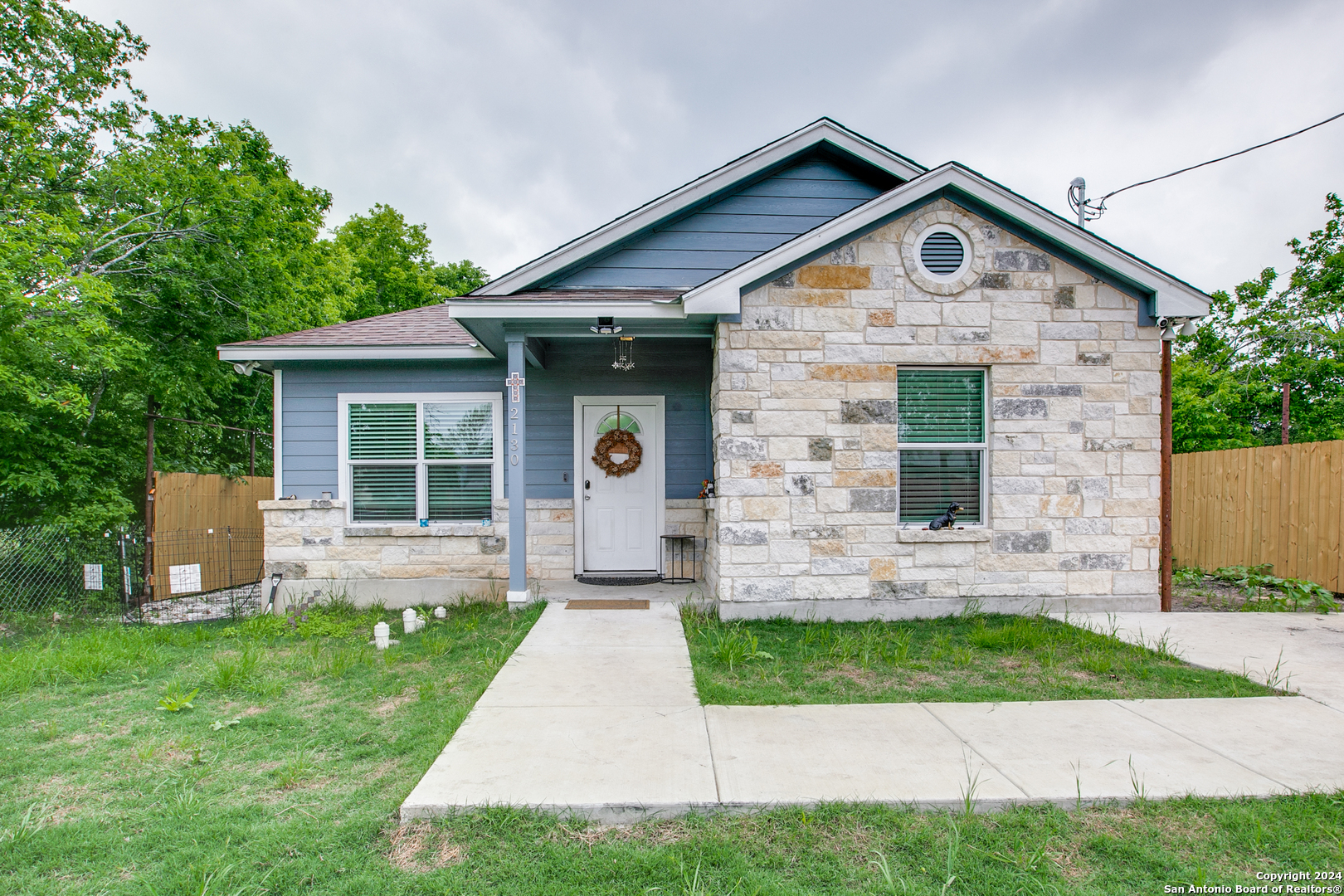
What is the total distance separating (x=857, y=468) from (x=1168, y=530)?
118 inches

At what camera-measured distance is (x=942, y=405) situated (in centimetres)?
637

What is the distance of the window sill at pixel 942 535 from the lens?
6.18 meters

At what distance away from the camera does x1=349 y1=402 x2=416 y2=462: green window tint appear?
7844 mm

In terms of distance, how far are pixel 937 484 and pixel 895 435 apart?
664mm

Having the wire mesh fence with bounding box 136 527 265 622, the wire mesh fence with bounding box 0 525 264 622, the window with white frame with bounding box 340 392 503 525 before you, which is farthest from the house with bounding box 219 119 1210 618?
the wire mesh fence with bounding box 0 525 264 622

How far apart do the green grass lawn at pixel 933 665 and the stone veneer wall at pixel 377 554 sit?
2.65m

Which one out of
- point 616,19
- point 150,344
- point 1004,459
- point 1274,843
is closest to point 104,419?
point 150,344

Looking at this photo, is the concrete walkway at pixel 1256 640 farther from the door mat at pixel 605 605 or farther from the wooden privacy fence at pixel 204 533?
Answer: the wooden privacy fence at pixel 204 533

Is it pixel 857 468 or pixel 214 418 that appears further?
pixel 214 418

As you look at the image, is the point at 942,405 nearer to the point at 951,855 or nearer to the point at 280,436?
the point at 951,855

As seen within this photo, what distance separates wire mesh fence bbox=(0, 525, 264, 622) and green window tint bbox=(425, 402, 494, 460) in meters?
2.82

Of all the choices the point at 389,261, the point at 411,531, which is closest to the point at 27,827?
the point at 411,531

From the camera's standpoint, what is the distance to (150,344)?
9352mm

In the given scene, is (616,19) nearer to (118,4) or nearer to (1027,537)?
(118,4)
